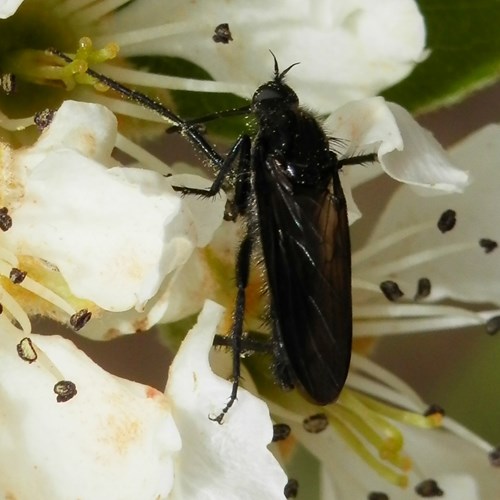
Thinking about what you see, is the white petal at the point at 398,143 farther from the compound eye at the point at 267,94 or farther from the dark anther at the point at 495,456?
the dark anther at the point at 495,456

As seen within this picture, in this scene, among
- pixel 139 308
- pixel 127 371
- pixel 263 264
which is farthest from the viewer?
pixel 127 371

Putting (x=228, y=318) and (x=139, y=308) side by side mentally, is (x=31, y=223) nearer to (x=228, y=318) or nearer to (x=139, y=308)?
(x=139, y=308)

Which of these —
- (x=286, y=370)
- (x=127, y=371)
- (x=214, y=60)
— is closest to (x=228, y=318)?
(x=286, y=370)

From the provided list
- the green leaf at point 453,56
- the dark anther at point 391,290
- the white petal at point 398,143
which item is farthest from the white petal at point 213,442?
the green leaf at point 453,56

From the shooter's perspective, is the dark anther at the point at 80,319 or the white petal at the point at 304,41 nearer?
the dark anther at the point at 80,319

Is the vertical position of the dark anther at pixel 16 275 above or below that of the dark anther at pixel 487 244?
above

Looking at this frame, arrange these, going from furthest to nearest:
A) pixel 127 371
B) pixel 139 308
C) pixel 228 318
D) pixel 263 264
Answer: pixel 127 371, pixel 228 318, pixel 263 264, pixel 139 308
